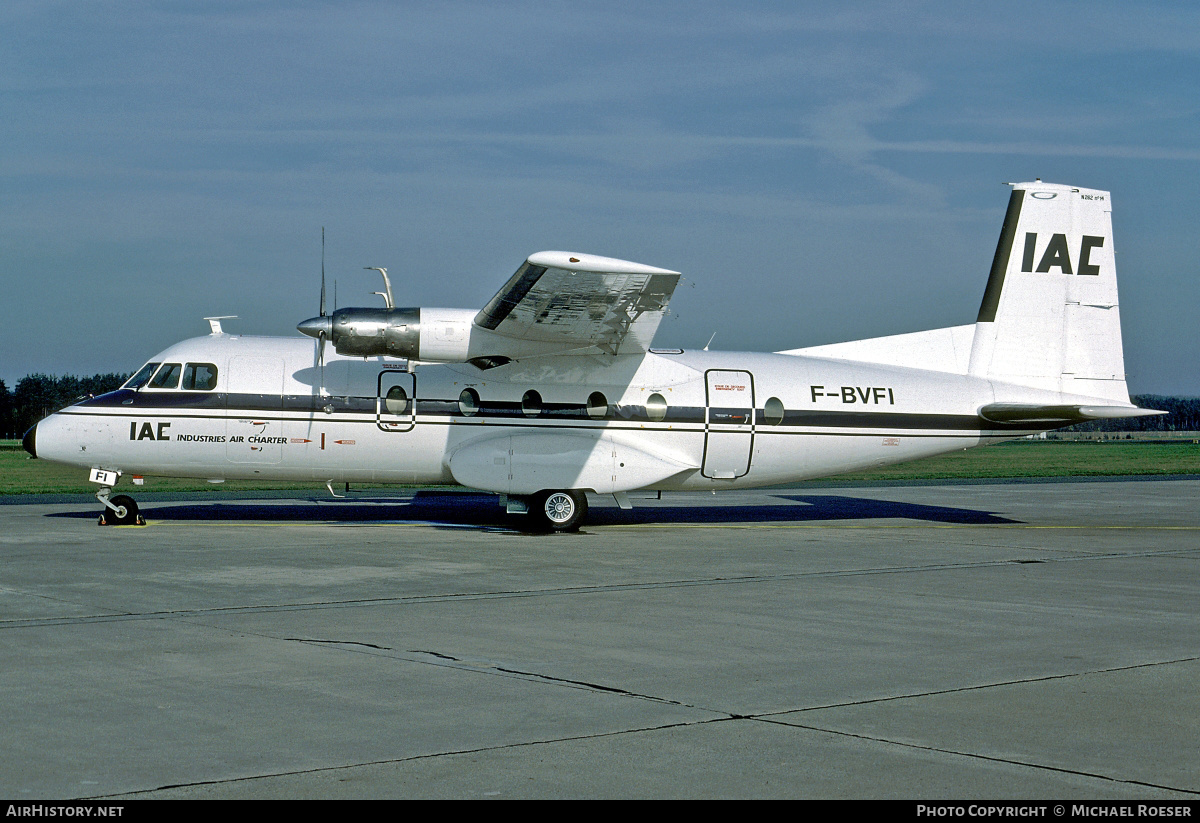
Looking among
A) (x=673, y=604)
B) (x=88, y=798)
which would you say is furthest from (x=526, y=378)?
(x=88, y=798)

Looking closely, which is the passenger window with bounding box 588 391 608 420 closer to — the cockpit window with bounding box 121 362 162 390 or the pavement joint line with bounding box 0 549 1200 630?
the pavement joint line with bounding box 0 549 1200 630

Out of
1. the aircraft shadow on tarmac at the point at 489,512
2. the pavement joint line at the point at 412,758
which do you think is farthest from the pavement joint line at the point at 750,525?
the pavement joint line at the point at 412,758

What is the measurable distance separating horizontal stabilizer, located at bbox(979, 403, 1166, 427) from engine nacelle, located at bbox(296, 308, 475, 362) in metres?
8.88

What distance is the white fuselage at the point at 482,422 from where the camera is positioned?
55.8 ft

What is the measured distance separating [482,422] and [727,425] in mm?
3972

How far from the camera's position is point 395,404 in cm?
1712

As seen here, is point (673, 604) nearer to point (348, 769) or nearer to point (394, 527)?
point (348, 769)

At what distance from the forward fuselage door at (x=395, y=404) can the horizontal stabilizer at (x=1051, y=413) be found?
372 inches

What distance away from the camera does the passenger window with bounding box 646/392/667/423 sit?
17703 mm

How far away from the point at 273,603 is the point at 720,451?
30.7 feet

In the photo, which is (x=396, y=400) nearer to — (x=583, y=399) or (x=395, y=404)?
(x=395, y=404)

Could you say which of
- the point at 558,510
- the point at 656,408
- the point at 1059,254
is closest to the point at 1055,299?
the point at 1059,254

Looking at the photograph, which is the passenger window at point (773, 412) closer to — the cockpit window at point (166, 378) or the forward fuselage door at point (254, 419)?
the forward fuselage door at point (254, 419)

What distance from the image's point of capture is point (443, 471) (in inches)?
684
